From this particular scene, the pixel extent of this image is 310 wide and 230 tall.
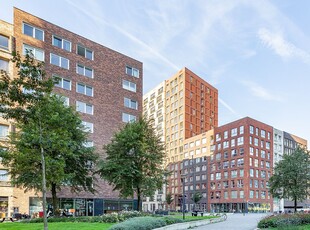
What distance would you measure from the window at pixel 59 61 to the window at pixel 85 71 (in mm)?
2098

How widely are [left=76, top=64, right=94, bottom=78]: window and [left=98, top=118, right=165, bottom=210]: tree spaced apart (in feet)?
71.0

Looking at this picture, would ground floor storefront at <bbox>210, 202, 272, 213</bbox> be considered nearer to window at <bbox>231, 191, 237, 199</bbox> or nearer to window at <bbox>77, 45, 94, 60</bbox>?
window at <bbox>231, 191, 237, 199</bbox>

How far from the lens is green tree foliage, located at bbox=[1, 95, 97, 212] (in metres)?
17.7

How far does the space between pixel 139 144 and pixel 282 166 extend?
31768 millimetres

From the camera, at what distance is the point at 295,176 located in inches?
2128

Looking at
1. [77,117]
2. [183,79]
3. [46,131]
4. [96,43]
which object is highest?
[183,79]

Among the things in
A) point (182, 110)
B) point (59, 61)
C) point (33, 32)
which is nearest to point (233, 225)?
point (59, 61)

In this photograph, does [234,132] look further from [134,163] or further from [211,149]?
[134,163]

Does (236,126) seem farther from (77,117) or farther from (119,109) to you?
(77,117)

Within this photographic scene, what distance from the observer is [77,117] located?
1319 inches

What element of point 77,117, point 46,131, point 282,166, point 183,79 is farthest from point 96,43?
point 183,79

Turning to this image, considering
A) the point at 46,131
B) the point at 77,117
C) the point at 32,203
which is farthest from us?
the point at 32,203

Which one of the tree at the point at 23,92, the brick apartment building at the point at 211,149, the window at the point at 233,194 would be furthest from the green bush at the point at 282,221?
the window at the point at 233,194

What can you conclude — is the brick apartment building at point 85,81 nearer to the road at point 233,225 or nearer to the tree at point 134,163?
the tree at point 134,163
